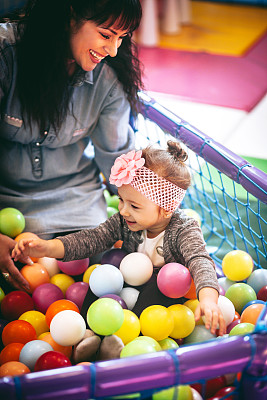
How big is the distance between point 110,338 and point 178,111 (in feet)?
5.50

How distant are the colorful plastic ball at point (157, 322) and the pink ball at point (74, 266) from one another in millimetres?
293

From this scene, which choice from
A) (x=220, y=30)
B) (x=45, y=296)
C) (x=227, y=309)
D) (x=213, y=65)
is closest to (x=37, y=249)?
(x=45, y=296)

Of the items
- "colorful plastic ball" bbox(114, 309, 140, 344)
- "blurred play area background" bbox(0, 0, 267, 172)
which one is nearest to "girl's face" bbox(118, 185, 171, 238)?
"colorful plastic ball" bbox(114, 309, 140, 344)

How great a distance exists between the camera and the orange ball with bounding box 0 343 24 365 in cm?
109

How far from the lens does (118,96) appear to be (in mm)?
1402

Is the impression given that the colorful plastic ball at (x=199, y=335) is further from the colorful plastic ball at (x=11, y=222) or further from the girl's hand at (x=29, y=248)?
the colorful plastic ball at (x=11, y=222)

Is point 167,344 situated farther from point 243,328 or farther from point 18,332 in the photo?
point 18,332

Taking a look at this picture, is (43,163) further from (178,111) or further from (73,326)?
(178,111)

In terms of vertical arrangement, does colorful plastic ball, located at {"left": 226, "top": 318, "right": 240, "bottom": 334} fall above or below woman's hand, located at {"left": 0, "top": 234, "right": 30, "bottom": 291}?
above

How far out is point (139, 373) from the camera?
2.45 feet

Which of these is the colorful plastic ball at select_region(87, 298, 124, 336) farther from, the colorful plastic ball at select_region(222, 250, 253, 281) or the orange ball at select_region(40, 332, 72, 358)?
the colorful plastic ball at select_region(222, 250, 253, 281)

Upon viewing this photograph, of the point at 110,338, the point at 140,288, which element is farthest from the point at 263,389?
the point at 140,288

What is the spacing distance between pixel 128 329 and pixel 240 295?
34cm

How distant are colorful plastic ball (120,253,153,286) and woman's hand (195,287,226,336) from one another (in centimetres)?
21
